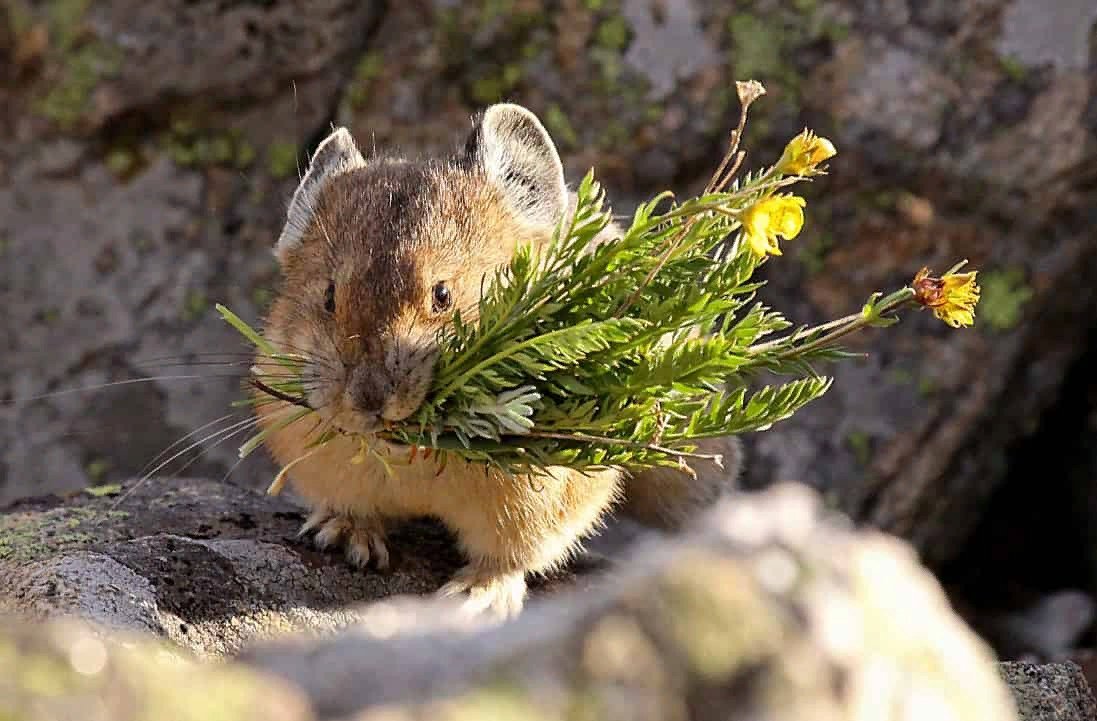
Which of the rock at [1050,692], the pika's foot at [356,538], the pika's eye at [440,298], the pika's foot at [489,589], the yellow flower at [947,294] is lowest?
the pika's foot at [489,589]

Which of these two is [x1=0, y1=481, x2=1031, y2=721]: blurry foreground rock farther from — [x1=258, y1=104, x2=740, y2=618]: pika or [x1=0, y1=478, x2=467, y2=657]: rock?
[x1=258, y1=104, x2=740, y2=618]: pika

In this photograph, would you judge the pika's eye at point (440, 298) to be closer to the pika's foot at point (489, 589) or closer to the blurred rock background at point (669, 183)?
the pika's foot at point (489, 589)

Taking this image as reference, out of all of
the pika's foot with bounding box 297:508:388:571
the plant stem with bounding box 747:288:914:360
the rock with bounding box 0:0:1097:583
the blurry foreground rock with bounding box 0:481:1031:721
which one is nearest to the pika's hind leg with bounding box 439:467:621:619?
the pika's foot with bounding box 297:508:388:571

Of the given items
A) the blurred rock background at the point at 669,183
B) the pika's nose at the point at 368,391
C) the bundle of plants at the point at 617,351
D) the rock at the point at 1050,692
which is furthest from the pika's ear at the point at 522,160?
the blurred rock background at the point at 669,183

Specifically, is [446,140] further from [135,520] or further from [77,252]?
[135,520]

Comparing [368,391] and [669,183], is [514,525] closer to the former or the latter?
[368,391]

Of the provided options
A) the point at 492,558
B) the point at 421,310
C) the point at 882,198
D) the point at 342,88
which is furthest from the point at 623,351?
the point at 342,88
